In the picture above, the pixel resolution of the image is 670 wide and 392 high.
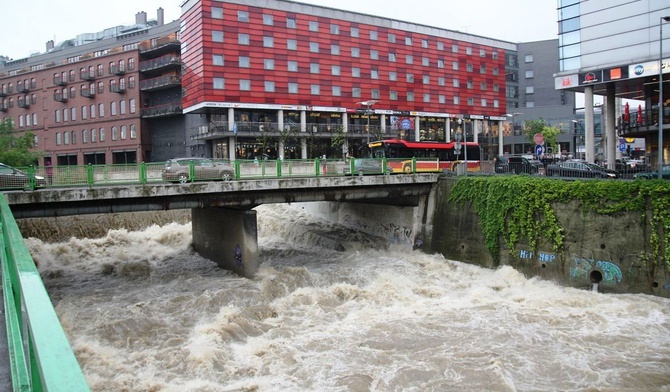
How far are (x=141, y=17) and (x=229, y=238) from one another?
227 feet

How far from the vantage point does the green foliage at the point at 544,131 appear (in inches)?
2938

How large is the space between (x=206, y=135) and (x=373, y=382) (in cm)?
4513

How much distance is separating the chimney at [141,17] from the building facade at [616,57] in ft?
212

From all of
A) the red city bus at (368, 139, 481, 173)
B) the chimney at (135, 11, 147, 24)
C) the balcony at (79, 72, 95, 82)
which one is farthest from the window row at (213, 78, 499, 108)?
the chimney at (135, 11, 147, 24)

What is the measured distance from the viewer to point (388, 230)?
31.2m

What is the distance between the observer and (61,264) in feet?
83.7

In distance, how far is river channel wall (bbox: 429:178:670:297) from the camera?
1947 centimetres

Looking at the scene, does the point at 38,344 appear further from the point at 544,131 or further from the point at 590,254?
the point at 544,131

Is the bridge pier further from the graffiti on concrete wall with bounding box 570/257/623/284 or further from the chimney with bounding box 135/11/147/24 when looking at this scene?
the chimney with bounding box 135/11/147/24

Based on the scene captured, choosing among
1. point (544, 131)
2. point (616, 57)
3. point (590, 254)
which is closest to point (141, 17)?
point (544, 131)

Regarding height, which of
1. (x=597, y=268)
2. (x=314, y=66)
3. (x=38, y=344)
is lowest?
(x=597, y=268)

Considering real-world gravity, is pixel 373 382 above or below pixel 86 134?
below

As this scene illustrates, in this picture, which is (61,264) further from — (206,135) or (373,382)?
(206,135)

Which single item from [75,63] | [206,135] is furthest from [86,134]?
[206,135]
